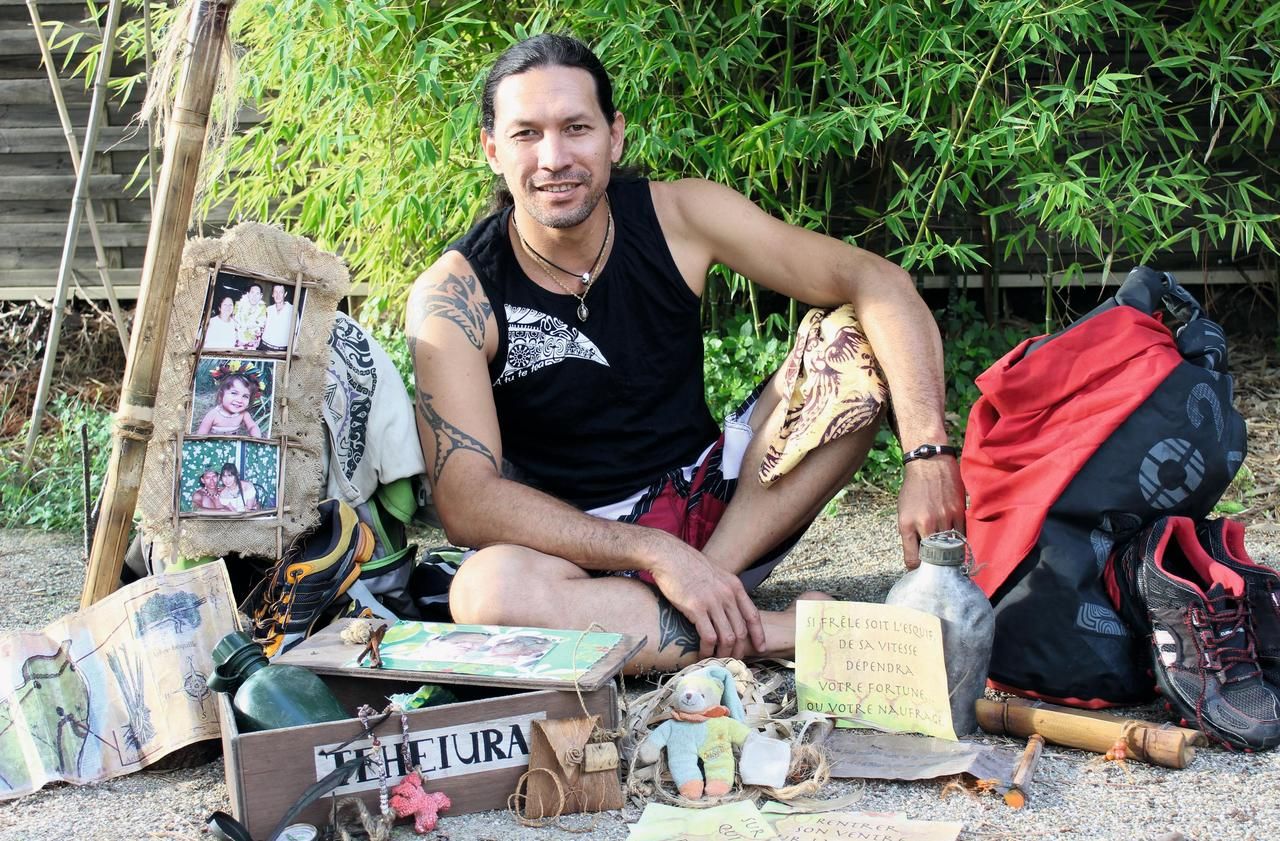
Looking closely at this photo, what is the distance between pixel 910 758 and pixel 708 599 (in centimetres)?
53

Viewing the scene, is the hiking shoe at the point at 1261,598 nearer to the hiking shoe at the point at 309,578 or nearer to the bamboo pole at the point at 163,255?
the hiking shoe at the point at 309,578

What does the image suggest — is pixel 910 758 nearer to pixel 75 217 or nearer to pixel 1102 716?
pixel 1102 716

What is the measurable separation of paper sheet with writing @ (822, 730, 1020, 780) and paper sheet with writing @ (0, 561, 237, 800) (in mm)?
1149

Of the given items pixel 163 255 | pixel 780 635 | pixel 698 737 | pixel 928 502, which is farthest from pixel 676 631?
pixel 163 255

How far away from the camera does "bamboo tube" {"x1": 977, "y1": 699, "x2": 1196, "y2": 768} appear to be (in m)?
2.08

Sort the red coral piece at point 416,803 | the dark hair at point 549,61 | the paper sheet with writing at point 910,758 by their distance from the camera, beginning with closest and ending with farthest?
the red coral piece at point 416,803
the paper sheet with writing at point 910,758
the dark hair at point 549,61

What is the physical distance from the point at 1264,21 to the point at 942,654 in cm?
232

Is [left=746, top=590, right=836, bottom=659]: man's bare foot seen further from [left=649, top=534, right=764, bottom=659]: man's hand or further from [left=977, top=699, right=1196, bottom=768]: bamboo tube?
[left=977, top=699, right=1196, bottom=768]: bamboo tube

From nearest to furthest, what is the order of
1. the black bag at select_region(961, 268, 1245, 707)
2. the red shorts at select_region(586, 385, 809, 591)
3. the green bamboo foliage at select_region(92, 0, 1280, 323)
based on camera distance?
1. the black bag at select_region(961, 268, 1245, 707)
2. the red shorts at select_region(586, 385, 809, 591)
3. the green bamboo foliage at select_region(92, 0, 1280, 323)

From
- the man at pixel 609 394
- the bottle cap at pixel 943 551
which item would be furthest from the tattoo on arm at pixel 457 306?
the bottle cap at pixel 943 551

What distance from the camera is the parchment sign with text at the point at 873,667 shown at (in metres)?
2.18

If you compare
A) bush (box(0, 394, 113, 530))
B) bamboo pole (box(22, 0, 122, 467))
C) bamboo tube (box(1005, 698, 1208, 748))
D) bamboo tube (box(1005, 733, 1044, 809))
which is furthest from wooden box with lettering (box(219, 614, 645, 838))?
bush (box(0, 394, 113, 530))

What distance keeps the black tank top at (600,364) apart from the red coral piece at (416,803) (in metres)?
1.05

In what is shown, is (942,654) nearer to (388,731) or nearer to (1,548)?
(388,731)
